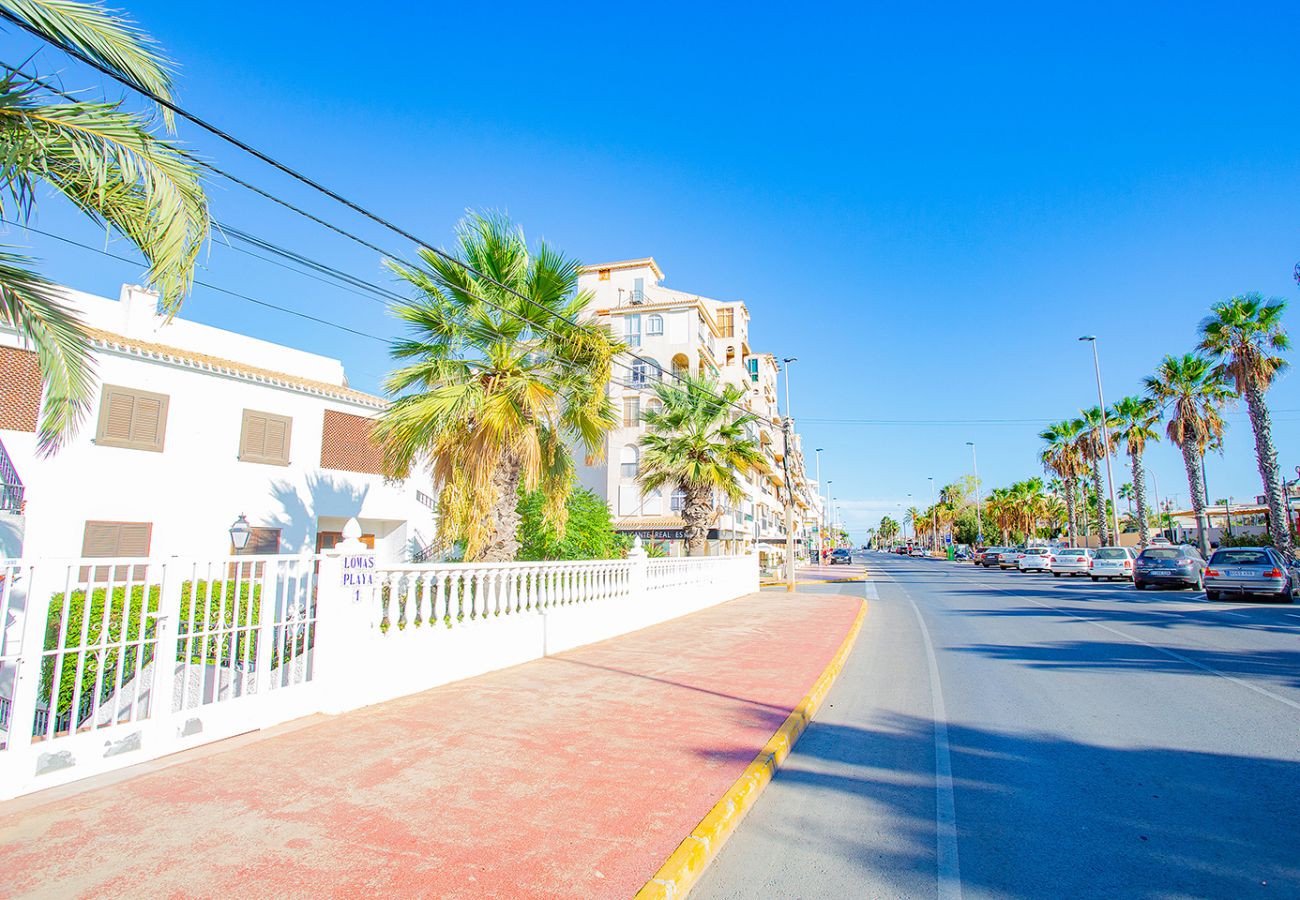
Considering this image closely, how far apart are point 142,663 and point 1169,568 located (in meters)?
30.3

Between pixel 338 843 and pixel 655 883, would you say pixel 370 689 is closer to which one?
pixel 338 843

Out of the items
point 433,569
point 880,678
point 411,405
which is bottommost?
point 880,678

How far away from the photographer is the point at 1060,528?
91125 mm

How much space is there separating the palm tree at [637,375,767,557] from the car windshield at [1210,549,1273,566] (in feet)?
45.2

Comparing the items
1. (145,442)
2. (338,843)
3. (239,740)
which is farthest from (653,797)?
(145,442)

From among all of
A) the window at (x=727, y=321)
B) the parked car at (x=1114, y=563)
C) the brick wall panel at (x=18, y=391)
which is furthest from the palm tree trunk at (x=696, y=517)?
the window at (x=727, y=321)

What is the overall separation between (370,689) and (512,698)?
140 cm

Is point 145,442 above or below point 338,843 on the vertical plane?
above

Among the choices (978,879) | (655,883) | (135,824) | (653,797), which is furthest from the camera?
(653,797)

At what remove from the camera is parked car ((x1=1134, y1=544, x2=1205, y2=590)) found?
24.8 meters

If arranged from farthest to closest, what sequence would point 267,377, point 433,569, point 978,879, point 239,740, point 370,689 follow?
point 267,377 → point 433,569 → point 370,689 → point 239,740 → point 978,879

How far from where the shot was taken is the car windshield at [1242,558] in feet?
64.6

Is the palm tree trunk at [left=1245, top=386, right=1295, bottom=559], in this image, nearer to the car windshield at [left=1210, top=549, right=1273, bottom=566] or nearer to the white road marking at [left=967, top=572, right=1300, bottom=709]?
the car windshield at [left=1210, top=549, right=1273, bottom=566]

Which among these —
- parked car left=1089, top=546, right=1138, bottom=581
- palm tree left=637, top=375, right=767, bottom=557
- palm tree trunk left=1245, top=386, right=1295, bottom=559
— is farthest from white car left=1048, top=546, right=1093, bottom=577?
palm tree left=637, top=375, right=767, bottom=557
